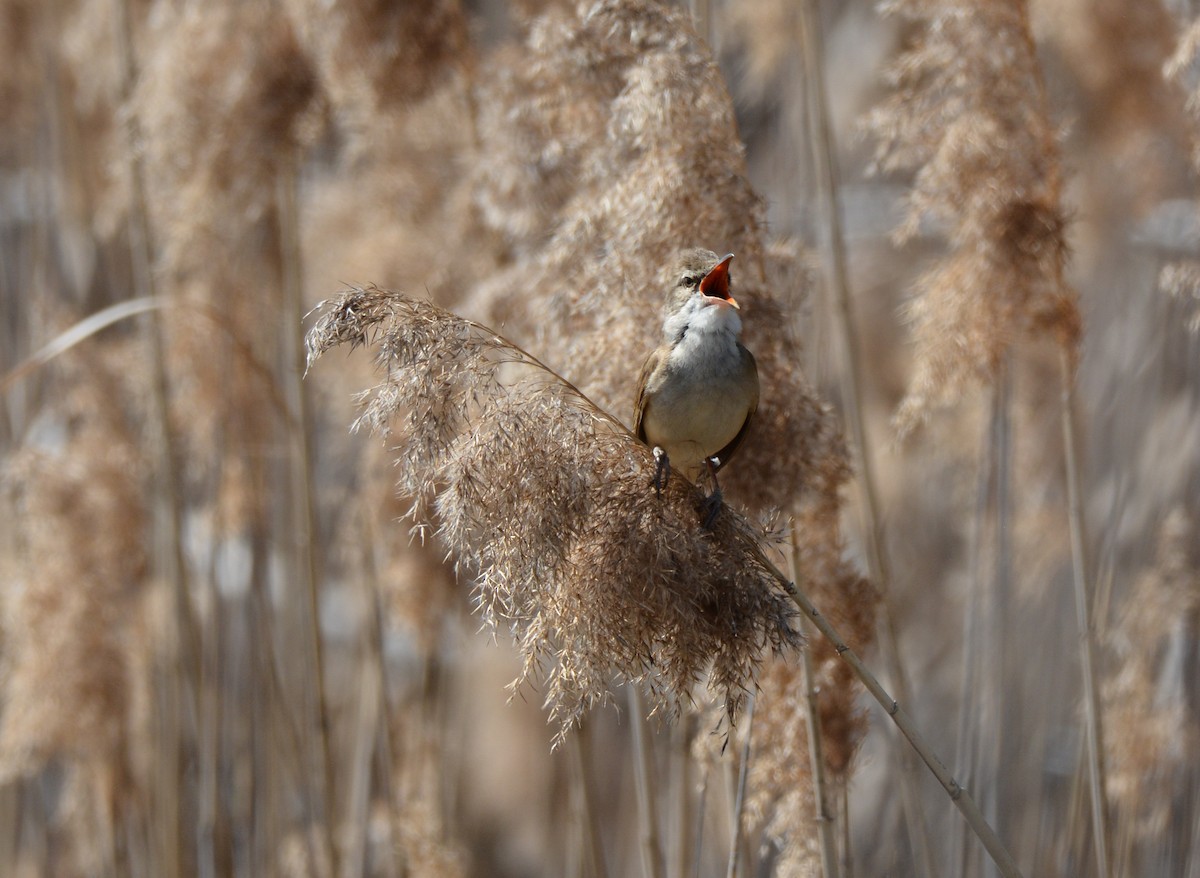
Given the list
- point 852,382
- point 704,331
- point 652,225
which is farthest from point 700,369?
point 852,382

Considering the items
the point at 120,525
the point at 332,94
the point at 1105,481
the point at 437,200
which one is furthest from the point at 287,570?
the point at 1105,481

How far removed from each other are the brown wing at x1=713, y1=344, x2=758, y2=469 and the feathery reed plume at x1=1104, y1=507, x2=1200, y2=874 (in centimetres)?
164

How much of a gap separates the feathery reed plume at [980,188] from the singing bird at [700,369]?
1.67 feet

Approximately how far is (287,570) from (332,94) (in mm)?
1715

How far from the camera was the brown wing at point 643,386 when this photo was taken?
1862 mm

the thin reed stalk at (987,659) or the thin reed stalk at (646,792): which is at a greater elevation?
the thin reed stalk at (987,659)

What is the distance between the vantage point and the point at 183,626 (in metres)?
2.93

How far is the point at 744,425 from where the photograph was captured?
1.90 m

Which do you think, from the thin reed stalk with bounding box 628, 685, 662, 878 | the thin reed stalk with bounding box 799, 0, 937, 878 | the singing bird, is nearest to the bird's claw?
the singing bird

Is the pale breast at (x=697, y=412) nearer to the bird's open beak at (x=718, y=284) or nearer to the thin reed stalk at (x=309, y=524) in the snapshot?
the bird's open beak at (x=718, y=284)

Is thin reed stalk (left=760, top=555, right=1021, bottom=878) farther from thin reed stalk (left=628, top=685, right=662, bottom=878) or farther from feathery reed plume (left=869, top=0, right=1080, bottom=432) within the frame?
feathery reed plume (left=869, top=0, right=1080, bottom=432)

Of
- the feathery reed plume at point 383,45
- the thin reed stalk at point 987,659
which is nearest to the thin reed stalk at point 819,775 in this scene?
the thin reed stalk at point 987,659

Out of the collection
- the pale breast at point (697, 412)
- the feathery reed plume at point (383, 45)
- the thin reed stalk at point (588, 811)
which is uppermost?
the feathery reed plume at point (383, 45)

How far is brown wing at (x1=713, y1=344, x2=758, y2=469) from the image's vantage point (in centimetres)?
181
